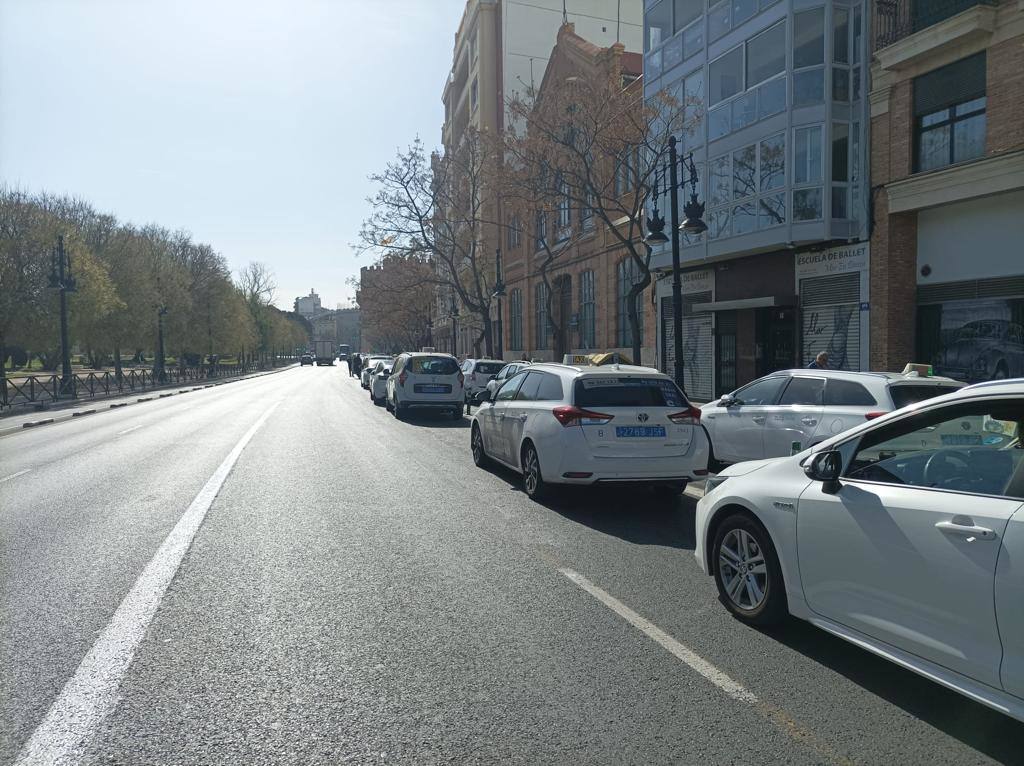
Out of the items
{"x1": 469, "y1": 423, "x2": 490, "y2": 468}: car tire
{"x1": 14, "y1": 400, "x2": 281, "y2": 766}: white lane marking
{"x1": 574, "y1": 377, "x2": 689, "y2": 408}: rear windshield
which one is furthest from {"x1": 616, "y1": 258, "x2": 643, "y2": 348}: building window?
{"x1": 14, "y1": 400, "x2": 281, "y2": 766}: white lane marking

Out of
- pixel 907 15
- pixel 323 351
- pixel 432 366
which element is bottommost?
pixel 432 366

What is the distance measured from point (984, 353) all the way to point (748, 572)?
14.2 meters

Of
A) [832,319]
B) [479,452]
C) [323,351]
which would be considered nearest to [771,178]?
[832,319]

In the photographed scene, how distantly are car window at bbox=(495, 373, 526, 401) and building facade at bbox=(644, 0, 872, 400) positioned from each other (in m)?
11.3

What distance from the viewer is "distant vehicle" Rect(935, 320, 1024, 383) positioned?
15.2 metres

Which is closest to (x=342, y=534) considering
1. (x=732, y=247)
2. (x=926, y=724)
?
(x=926, y=724)

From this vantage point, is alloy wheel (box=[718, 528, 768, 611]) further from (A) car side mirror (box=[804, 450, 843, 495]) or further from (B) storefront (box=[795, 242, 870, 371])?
(B) storefront (box=[795, 242, 870, 371])

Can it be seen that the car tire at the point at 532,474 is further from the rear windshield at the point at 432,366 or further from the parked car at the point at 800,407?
the rear windshield at the point at 432,366

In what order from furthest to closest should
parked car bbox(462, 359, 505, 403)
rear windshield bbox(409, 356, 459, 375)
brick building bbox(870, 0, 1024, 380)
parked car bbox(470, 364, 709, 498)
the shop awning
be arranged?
parked car bbox(462, 359, 505, 403) < rear windshield bbox(409, 356, 459, 375) < the shop awning < brick building bbox(870, 0, 1024, 380) < parked car bbox(470, 364, 709, 498)

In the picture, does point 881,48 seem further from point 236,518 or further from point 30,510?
point 30,510

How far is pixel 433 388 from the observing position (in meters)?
21.0

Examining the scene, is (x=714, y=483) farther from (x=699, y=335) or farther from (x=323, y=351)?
(x=323, y=351)

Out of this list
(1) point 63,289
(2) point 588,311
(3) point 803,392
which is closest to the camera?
(3) point 803,392

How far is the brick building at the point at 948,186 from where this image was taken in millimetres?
14969
